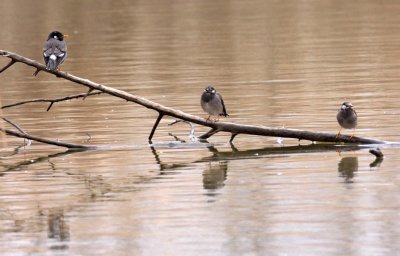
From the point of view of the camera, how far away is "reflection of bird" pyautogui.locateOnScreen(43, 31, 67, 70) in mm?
20406

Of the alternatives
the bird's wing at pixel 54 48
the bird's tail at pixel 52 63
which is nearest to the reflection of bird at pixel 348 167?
the bird's tail at pixel 52 63

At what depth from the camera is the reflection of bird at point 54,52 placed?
66.9 ft

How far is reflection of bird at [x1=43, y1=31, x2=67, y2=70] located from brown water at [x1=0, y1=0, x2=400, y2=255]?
1219 mm

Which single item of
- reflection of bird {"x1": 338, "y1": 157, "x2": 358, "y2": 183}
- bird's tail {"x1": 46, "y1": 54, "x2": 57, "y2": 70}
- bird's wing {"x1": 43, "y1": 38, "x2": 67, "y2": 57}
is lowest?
reflection of bird {"x1": 338, "y1": 157, "x2": 358, "y2": 183}

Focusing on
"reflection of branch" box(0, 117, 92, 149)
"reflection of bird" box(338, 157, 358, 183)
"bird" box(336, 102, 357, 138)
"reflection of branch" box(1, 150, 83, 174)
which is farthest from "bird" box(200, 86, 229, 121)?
"reflection of bird" box(338, 157, 358, 183)

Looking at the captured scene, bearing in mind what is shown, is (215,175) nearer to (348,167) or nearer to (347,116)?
(348,167)

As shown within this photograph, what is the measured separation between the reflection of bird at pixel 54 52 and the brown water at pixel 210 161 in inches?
48.0

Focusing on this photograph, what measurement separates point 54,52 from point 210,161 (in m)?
3.98

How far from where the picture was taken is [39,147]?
803 inches

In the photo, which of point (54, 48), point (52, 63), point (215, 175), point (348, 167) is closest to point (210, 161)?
point (215, 175)

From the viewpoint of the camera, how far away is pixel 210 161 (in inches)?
715

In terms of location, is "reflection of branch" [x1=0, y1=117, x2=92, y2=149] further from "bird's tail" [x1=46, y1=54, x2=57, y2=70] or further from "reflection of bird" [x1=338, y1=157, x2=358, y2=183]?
"reflection of bird" [x1=338, y1=157, x2=358, y2=183]

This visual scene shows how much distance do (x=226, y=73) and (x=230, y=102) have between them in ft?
20.0

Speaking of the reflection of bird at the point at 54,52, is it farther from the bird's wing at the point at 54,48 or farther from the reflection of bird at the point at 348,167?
the reflection of bird at the point at 348,167
